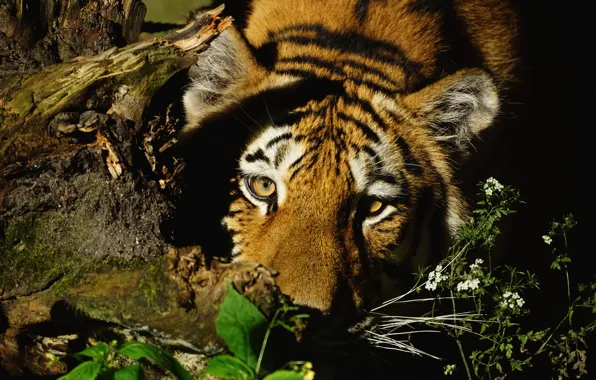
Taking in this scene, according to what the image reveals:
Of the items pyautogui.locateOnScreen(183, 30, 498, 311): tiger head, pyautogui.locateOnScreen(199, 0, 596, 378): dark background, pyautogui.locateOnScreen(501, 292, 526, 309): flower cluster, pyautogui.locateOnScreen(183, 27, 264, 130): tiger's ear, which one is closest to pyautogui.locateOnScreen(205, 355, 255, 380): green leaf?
pyautogui.locateOnScreen(183, 30, 498, 311): tiger head

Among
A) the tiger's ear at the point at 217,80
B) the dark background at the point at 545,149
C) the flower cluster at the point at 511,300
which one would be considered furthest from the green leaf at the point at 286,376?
the dark background at the point at 545,149

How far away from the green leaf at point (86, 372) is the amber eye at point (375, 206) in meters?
1.55

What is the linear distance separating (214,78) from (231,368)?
163 centimetres

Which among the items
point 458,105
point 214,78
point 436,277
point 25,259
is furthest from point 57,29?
point 436,277

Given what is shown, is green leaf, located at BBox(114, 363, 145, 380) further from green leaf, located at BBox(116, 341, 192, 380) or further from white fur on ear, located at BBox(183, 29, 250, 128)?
white fur on ear, located at BBox(183, 29, 250, 128)

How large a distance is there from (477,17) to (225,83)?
1.66m

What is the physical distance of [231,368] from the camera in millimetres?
2031

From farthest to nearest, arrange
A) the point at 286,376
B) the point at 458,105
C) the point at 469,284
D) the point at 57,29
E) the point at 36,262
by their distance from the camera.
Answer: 1. the point at 458,105
2. the point at 57,29
3. the point at 469,284
4. the point at 36,262
5. the point at 286,376

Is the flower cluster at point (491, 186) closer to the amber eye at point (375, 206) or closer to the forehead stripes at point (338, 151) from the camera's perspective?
the forehead stripes at point (338, 151)

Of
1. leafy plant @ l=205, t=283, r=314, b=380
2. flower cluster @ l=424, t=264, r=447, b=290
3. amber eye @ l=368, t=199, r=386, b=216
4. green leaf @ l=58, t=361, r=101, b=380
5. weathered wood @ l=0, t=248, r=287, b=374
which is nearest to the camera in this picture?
green leaf @ l=58, t=361, r=101, b=380

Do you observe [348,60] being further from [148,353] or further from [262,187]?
[148,353]

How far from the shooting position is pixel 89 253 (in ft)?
8.66

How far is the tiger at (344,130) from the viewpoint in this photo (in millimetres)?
2969

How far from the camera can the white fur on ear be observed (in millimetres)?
3184
